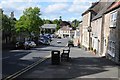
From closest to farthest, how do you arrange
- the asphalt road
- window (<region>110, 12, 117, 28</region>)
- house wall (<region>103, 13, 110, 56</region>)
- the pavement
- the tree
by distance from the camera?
1. the pavement
2. the asphalt road
3. window (<region>110, 12, 117, 28</region>)
4. house wall (<region>103, 13, 110, 56</region>)
5. the tree

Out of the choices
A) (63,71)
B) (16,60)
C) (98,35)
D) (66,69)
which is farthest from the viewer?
(98,35)

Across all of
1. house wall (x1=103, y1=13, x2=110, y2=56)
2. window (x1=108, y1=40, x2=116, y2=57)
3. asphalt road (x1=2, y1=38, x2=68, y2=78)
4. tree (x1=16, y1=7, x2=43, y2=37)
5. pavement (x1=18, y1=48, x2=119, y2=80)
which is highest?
tree (x1=16, y1=7, x2=43, y2=37)

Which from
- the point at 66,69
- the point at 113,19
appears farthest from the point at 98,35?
the point at 66,69

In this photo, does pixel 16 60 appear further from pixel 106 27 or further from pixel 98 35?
pixel 98 35

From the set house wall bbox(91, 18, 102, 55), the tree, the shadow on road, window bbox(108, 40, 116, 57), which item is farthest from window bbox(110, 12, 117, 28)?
the tree

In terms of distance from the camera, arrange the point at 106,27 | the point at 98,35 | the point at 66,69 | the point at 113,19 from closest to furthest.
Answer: the point at 66,69 < the point at 113,19 < the point at 106,27 < the point at 98,35

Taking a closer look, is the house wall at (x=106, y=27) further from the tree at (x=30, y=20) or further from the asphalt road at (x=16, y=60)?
the tree at (x=30, y=20)

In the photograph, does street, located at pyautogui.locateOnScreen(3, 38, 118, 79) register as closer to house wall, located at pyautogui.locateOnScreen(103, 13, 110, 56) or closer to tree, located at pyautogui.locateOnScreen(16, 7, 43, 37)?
house wall, located at pyautogui.locateOnScreen(103, 13, 110, 56)

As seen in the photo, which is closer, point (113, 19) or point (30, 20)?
point (113, 19)

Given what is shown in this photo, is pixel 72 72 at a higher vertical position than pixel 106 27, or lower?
lower

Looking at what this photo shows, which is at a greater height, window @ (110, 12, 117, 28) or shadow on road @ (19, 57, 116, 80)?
window @ (110, 12, 117, 28)

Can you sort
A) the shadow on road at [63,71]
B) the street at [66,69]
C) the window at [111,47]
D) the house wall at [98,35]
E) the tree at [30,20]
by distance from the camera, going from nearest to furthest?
the shadow on road at [63,71] → the street at [66,69] → the window at [111,47] → the house wall at [98,35] → the tree at [30,20]

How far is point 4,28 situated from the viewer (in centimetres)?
6456

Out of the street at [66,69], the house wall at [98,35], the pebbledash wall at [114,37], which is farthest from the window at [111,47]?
the house wall at [98,35]
